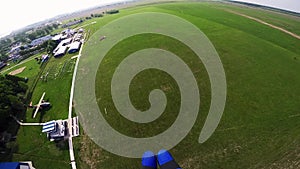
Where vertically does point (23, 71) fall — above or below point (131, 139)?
above

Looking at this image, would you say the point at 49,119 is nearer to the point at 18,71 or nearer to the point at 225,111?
the point at 225,111

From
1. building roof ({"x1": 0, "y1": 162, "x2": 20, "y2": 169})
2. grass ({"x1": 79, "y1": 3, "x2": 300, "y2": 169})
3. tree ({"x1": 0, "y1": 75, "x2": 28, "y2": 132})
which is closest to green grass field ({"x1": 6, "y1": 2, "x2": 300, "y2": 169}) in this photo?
grass ({"x1": 79, "y1": 3, "x2": 300, "y2": 169})

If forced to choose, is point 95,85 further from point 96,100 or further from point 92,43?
point 92,43

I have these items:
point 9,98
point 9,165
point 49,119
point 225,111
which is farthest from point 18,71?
point 225,111

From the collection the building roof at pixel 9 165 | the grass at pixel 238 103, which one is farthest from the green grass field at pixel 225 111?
the building roof at pixel 9 165

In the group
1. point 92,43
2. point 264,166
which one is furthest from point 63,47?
point 264,166

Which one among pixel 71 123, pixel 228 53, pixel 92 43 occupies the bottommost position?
pixel 71 123

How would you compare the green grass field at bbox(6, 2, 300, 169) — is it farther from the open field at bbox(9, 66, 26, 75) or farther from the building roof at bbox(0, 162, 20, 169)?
the open field at bbox(9, 66, 26, 75)
